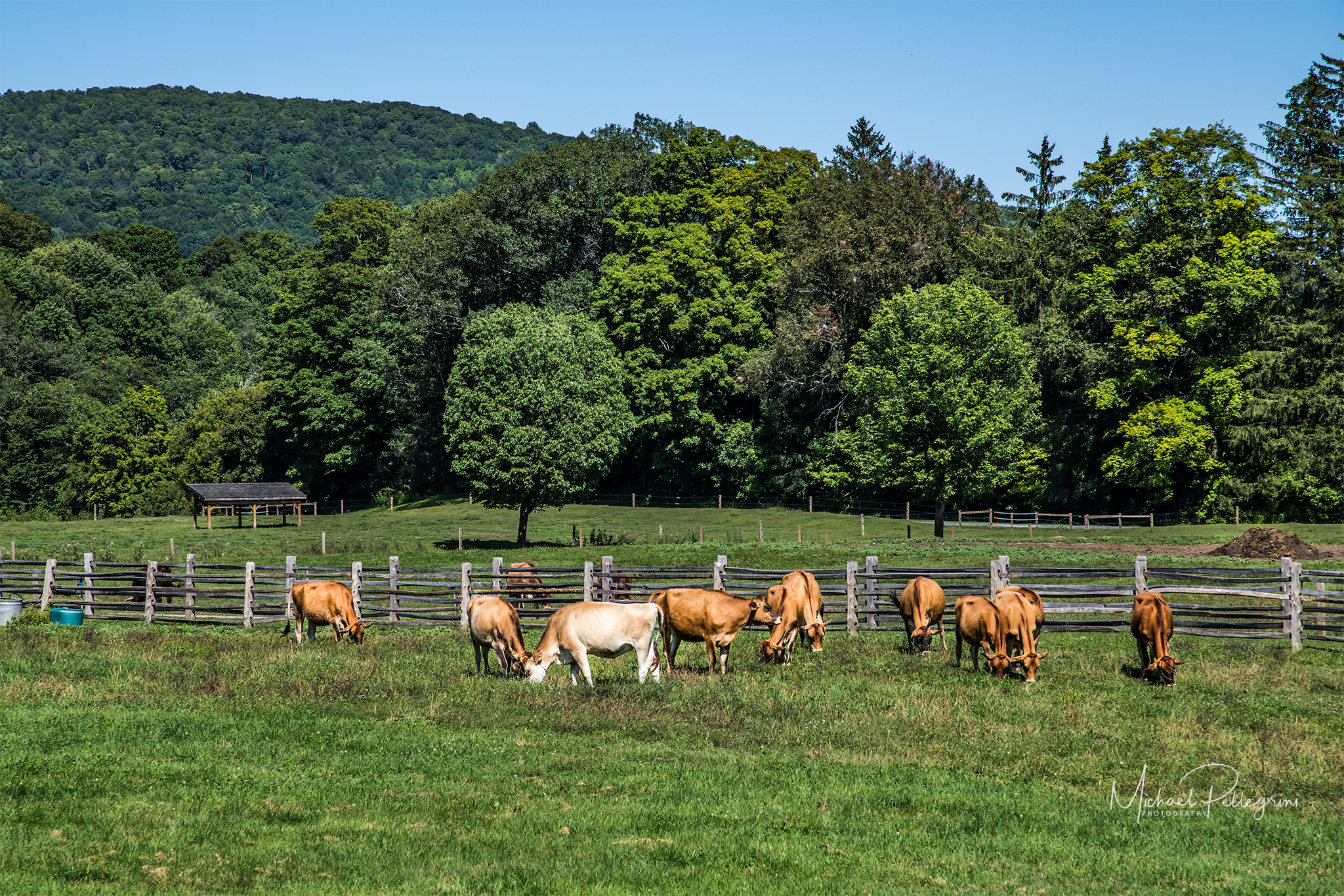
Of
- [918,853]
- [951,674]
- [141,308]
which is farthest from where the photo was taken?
[141,308]

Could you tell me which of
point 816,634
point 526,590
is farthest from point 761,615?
point 526,590

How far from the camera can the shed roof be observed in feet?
229

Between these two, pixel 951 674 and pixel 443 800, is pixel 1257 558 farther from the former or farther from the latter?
pixel 443 800

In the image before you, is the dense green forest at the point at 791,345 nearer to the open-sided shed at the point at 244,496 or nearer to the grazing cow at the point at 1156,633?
the open-sided shed at the point at 244,496

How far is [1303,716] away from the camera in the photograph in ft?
52.5

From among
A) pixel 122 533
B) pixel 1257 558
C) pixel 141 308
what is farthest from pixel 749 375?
pixel 141 308

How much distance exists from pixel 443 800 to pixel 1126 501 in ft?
193

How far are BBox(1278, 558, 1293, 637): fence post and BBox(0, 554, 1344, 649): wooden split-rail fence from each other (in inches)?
0.9

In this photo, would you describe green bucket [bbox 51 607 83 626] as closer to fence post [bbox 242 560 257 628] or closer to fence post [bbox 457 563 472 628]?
fence post [bbox 242 560 257 628]

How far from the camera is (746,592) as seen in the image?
2700 cm

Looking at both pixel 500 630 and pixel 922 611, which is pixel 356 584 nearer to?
pixel 500 630

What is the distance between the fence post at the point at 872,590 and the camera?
2549cm

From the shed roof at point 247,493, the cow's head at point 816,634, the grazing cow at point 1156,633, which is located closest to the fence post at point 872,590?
the cow's head at point 816,634

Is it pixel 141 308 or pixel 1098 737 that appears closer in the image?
pixel 1098 737
